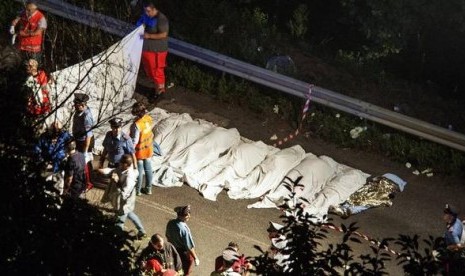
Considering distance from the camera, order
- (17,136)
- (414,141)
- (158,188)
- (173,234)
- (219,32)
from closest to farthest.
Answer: (17,136)
(173,234)
(158,188)
(414,141)
(219,32)

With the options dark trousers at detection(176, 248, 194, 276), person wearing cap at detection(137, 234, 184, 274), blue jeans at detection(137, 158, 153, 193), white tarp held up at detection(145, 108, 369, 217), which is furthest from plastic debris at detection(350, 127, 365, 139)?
person wearing cap at detection(137, 234, 184, 274)

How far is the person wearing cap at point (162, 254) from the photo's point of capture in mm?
10500

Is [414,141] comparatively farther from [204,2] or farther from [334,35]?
[204,2]

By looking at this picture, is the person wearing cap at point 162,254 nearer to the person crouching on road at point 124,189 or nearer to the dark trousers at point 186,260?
the dark trousers at point 186,260

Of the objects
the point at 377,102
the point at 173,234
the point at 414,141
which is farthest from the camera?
the point at 377,102

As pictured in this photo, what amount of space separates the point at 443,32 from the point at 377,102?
2429 millimetres

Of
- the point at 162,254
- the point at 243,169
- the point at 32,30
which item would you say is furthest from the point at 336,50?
the point at 162,254

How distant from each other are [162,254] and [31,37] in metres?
6.27

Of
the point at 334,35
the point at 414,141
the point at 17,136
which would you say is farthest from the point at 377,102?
the point at 17,136

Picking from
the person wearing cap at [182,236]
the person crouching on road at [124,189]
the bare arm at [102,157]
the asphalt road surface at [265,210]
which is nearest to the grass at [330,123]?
the asphalt road surface at [265,210]

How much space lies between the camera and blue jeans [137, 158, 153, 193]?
1276 cm

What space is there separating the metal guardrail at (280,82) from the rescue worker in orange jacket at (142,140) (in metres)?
3.50

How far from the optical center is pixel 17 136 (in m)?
7.42

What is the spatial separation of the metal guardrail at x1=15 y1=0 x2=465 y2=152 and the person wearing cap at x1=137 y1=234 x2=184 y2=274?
220 inches
